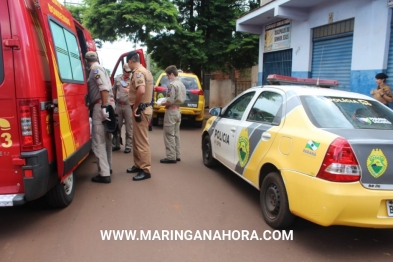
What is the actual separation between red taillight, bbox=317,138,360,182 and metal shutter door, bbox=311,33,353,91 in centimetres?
560

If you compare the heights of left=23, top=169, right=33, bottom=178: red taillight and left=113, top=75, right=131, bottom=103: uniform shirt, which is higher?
left=113, top=75, right=131, bottom=103: uniform shirt

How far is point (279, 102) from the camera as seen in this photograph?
3.92 meters

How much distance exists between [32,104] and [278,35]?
9.27 m

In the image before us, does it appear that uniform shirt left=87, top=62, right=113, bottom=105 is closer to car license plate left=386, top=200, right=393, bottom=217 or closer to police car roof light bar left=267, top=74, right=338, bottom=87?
police car roof light bar left=267, top=74, right=338, bottom=87

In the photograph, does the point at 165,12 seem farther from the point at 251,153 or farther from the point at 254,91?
the point at 251,153

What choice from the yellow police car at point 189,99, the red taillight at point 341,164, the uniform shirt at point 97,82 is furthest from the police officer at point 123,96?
the red taillight at point 341,164

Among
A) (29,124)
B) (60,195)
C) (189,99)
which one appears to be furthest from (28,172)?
(189,99)

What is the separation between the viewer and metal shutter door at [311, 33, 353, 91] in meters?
7.95

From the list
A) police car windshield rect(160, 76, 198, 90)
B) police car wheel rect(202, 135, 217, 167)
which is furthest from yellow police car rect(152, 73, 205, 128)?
police car wheel rect(202, 135, 217, 167)

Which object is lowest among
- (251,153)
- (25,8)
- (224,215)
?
(224,215)

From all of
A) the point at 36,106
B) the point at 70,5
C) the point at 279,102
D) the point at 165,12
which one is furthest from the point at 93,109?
the point at 70,5

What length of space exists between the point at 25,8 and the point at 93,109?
6.36 ft

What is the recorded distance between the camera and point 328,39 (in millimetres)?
8562

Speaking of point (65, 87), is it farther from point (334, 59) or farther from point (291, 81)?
point (334, 59)
